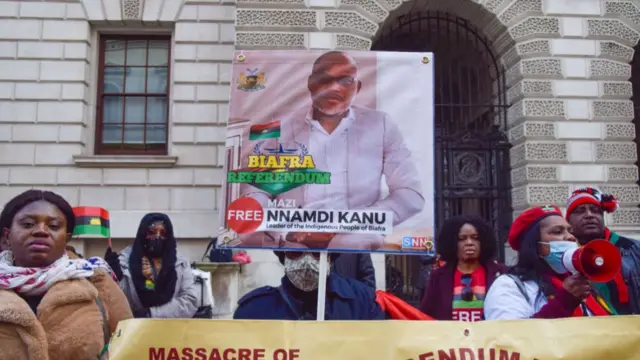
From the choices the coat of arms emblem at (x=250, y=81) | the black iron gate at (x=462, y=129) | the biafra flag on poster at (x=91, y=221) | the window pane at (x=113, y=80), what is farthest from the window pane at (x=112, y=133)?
the coat of arms emblem at (x=250, y=81)

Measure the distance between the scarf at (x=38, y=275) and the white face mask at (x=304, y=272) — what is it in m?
1.16

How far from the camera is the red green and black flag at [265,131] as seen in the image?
349 cm

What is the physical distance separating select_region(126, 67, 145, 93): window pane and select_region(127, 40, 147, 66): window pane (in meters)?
0.15

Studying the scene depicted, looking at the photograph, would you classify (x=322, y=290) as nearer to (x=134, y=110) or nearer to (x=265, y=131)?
(x=265, y=131)

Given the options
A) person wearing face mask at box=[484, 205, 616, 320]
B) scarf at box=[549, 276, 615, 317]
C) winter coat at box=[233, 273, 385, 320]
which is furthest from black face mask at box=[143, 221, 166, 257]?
scarf at box=[549, 276, 615, 317]

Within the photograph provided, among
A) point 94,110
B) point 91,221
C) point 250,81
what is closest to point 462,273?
point 250,81

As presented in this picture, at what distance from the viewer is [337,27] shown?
10.5 m

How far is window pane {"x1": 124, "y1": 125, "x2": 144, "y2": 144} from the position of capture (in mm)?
11620

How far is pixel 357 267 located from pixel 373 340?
2740mm

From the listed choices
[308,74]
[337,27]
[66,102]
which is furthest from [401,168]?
[66,102]

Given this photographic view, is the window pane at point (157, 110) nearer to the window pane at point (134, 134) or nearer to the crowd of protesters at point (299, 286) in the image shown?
the window pane at point (134, 134)

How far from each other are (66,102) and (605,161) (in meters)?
10.1

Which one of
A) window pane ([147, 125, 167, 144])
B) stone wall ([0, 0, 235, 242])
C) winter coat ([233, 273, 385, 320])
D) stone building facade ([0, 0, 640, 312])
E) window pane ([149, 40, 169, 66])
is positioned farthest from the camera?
window pane ([149, 40, 169, 66])

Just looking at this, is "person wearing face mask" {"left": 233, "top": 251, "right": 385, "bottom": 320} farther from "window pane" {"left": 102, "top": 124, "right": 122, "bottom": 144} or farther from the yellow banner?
"window pane" {"left": 102, "top": 124, "right": 122, "bottom": 144}
